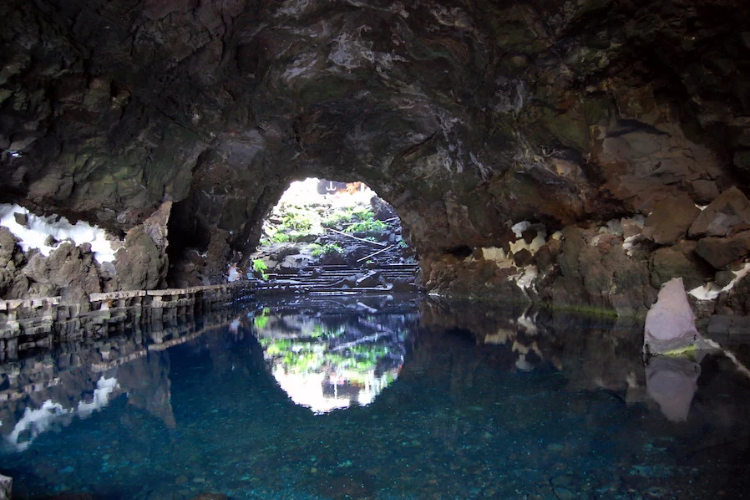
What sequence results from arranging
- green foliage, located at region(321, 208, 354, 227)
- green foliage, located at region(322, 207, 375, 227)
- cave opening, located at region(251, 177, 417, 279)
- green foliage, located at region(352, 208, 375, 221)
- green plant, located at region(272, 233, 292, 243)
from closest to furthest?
cave opening, located at region(251, 177, 417, 279)
green plant, located at region(272, 233, 292, 243)
green foliage, located at region(321, 208, 354, 227)
green foliage, located at region(322, 207, 375, 227)
green foliage, located at region(352, 208, 375, 221)

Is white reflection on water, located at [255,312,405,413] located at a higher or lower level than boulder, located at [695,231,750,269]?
lower

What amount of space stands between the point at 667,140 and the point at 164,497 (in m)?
12.4

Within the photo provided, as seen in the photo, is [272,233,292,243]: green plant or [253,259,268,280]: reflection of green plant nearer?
[253,259,268,280]: reflection of green plant

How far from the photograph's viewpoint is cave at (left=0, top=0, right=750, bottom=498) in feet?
20.0

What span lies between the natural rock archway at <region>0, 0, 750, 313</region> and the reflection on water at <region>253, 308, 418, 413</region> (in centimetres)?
610

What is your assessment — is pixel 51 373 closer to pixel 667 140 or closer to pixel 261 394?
pixel 261 394

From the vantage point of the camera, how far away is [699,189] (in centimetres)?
1159

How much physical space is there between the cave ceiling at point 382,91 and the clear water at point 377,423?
4.98 m

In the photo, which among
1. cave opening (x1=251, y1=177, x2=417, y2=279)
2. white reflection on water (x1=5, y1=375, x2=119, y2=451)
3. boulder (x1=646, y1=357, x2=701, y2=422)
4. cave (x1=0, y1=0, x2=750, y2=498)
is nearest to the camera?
white reflection on water (x1=5, y1=375, x2=119, y2=451)

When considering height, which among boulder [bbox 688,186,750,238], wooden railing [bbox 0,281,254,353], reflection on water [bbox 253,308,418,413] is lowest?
reflection on water [bbox 253,308,418,413]

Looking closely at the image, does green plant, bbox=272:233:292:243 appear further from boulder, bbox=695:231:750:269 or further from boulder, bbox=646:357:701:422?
boulder, bbox=646:357:701:422

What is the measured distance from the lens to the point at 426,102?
15.2m

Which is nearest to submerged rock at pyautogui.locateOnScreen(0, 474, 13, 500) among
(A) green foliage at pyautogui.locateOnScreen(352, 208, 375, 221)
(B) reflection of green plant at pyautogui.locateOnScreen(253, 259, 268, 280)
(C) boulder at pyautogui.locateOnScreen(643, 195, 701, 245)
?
(C) boulder at pyautogui.locateOnScreen(643, 195, 701, 245)

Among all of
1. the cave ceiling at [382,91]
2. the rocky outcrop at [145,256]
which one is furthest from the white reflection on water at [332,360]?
the cave ceiling at [382,91]
